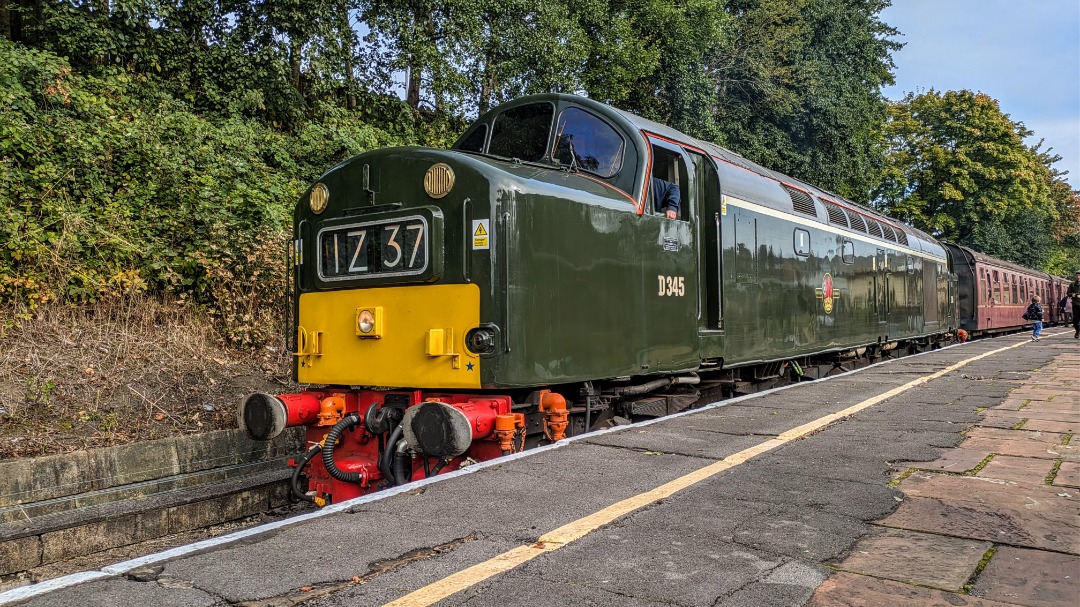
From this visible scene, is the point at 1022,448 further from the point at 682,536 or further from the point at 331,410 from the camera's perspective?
the point at 331,410

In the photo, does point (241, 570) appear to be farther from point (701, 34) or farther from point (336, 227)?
point (701, 34)

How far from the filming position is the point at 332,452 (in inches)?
216

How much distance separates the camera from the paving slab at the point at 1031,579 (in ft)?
8.63

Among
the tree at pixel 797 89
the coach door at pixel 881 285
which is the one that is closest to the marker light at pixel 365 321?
the coach door at pixel 881 285

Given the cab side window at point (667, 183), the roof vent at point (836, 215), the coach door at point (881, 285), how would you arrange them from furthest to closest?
the coach door at point (881, 285) → the roof vent at point (836, 215) → the cab side window at point (667, 183)

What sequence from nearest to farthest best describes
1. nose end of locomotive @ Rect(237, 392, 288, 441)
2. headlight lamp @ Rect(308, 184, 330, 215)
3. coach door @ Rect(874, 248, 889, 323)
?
1. nose end of locomotive @ Rect(237, 392, 288, 441)
2. headlight lamp @ Rect(308, 184, 330, 215)
3. coach door @ Rect(874, 248, 889, 323)

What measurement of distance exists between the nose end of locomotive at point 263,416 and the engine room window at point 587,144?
2.83 metres

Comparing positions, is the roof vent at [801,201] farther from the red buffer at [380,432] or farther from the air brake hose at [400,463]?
the air brake hose at [400,463]

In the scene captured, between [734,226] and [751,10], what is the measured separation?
20.6 m

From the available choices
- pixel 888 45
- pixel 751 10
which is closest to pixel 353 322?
pixel 751 10

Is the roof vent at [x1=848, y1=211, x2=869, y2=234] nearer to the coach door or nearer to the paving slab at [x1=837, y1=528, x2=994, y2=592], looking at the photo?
the coach door

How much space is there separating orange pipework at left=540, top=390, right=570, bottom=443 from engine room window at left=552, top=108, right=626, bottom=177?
6.05ft

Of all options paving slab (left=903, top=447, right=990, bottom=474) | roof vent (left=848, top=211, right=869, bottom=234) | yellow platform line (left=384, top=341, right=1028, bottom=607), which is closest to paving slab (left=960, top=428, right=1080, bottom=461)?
paving slab (left=903, top=447, right=990, bottom=474)

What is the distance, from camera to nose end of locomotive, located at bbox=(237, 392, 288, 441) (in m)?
5.52
